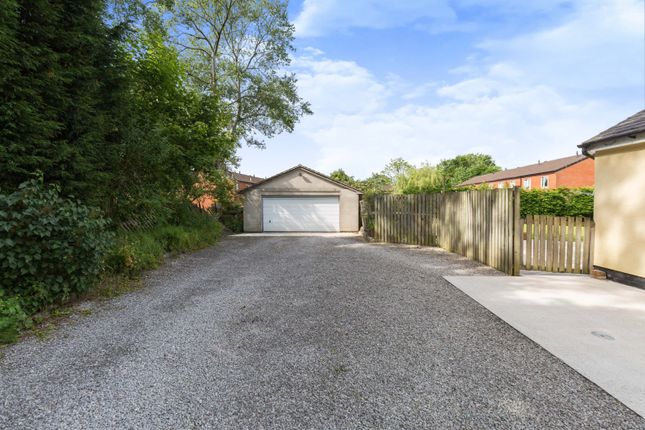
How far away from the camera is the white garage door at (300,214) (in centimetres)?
1588

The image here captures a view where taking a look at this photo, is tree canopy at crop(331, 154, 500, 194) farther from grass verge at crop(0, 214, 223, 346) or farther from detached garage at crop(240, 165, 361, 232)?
grass verge at crop(0, 214, 223, 346)

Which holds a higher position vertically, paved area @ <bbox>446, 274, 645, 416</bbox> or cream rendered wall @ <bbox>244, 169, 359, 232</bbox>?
cream rendered wall @ <bbox>244, 169, 359, 232</bbox>

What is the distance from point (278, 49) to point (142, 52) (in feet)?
33.8

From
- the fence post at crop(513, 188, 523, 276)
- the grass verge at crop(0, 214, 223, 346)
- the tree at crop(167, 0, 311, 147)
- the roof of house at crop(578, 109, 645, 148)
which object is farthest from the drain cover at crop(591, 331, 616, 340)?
the tree at crop(167, 0, 311, 147)

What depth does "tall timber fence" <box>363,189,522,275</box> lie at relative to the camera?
223 inches

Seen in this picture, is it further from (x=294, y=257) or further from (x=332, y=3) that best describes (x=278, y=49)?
(x=294, y=257)

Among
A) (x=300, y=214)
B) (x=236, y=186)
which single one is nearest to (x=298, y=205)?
(x=300, y=214)

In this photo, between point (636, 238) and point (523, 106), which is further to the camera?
point (523, 106)

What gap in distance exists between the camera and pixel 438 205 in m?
9.07

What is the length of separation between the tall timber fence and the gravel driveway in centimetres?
228

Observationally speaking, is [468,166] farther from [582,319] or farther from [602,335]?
[602,335]

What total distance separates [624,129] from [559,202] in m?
8.18

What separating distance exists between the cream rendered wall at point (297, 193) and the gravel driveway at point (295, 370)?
37.8 feet

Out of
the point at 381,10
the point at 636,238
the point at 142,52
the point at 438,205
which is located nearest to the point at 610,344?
the point at 636,238
